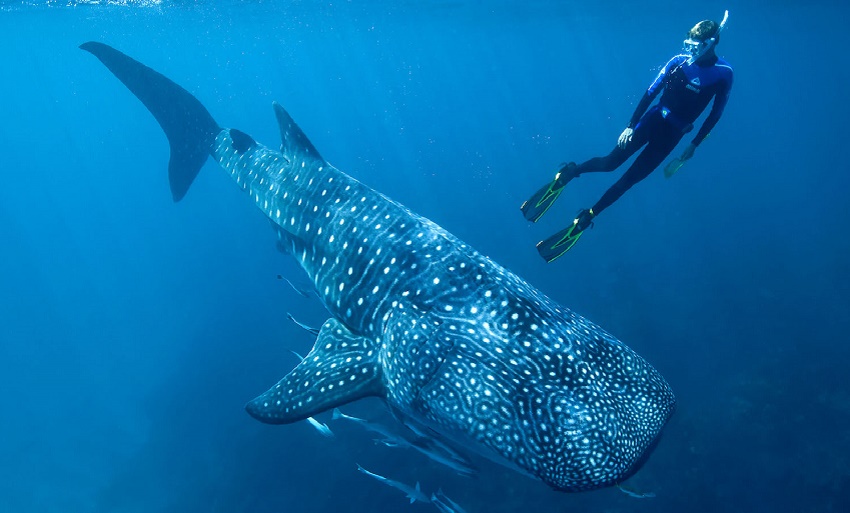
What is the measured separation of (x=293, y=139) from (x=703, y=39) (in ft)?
19.7

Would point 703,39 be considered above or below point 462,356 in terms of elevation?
above

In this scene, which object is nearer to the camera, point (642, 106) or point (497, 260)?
point (642, 106)

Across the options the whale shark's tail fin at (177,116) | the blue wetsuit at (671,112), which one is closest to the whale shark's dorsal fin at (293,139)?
the whale shark's tail fin at (177,116)

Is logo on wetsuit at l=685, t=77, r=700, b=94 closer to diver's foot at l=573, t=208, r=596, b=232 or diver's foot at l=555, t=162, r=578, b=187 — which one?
diver's foot at l=555, t=162, r=578, b=187

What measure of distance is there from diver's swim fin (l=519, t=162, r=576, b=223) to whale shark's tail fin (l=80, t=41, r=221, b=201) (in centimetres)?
639

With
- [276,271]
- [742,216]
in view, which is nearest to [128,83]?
[276,271]

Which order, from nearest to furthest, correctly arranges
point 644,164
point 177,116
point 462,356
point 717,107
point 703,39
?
point 462,356 < point 703,39 < point 717,107 < point 644,164 < point 177,116

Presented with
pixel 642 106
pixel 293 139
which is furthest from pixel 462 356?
pixel 642 106

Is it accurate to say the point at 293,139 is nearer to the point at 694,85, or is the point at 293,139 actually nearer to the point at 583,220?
the point at 583,220

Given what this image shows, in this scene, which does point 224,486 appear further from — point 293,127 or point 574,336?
point 574,336

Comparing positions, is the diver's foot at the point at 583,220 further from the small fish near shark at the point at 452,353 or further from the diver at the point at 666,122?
the small fish near shark at the point at 452,353

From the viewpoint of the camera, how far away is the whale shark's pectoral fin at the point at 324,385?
4844 millimetres

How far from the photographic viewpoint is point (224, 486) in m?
13.8

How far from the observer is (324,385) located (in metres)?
4.94
